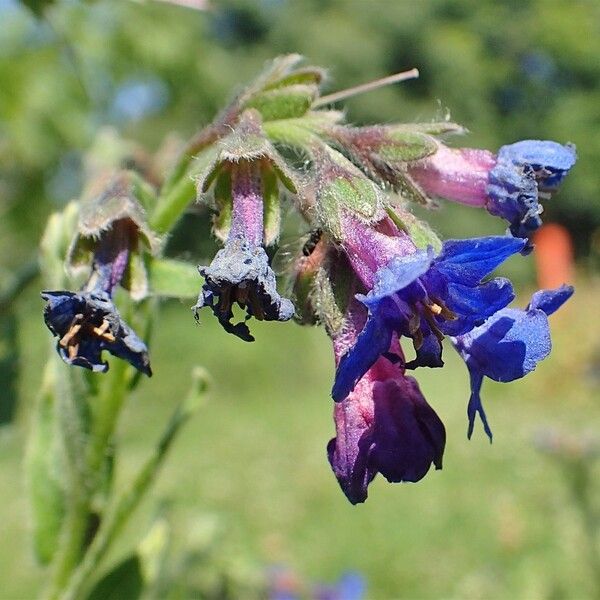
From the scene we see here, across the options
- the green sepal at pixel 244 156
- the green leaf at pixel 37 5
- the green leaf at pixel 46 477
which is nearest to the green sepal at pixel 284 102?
the green sepal at pixel 244 156

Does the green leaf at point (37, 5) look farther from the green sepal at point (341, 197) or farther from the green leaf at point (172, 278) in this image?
the green sepal at point (341, 197)

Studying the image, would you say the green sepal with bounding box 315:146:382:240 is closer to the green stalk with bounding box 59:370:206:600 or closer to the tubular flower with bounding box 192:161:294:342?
the tubular flower with bounding box 192:161:294:342

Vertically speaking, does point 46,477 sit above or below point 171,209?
below

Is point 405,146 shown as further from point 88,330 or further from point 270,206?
point 88,330

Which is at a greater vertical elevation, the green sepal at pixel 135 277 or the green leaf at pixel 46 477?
the green sepal at pixel 135 277

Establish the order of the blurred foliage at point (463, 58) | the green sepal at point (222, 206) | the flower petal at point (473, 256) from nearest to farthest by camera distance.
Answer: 1. the flower petal at point (473, 256)
2. the green sepal at point (222, 206)
3. the blurred foliage at point (463, 58)

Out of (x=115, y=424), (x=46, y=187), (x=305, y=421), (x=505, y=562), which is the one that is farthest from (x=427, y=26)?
(x=115, y=424)

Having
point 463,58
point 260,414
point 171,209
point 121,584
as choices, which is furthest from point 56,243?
point 463,58
